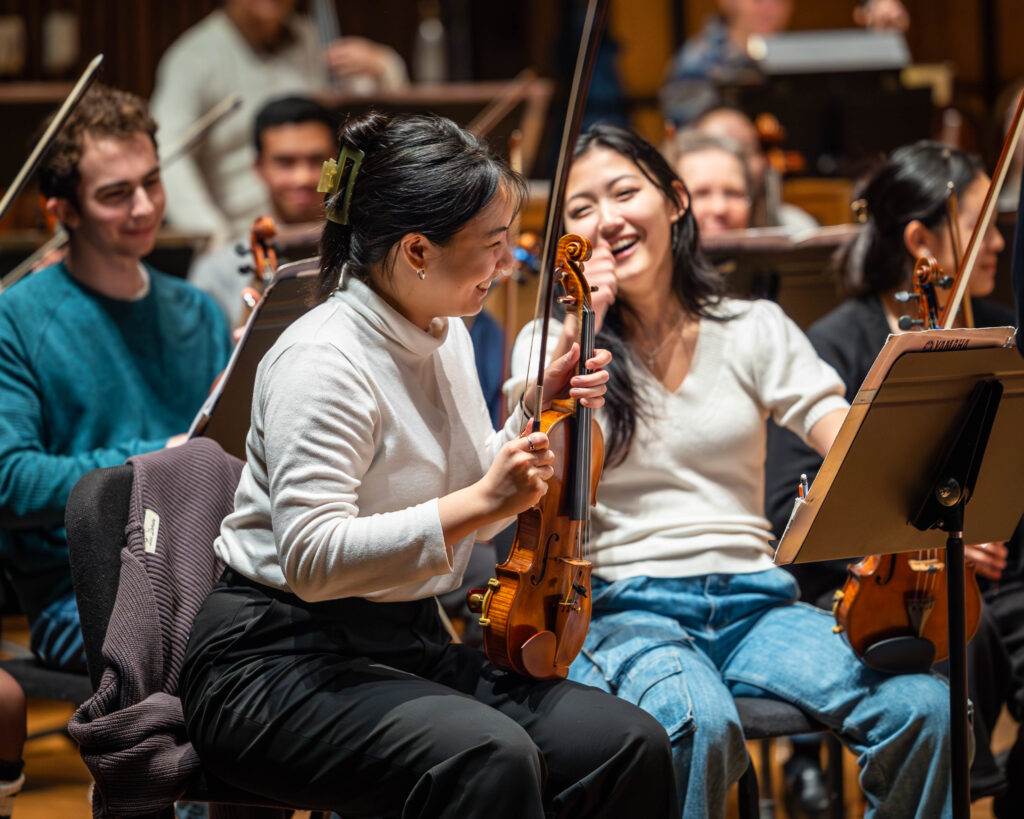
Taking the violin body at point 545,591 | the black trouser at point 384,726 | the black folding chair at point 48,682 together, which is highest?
the violin body at point 545,591

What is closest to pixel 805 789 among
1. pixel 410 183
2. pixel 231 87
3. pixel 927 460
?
pixel 927 460

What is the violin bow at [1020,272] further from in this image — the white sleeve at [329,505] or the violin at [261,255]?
the violin at [261,255]

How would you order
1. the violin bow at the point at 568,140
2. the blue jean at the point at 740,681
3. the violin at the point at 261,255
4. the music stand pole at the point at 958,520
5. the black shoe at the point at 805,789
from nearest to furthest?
1. the violin bow at the point at 568,140
2. the music stand pole at the point at 958,520
3. the blue jean at the point at 740,681
4. the violin at the point at 261,255
5. the black shoe at the point at 805,789

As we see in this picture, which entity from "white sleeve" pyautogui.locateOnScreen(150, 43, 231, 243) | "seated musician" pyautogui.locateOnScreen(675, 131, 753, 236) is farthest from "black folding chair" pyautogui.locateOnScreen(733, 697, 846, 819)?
"white sleeve" pyautogui.locateOnScreen(150, 43, 231, 243)

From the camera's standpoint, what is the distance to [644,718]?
1310 millimetres

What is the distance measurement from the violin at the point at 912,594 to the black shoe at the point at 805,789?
725 millimetres

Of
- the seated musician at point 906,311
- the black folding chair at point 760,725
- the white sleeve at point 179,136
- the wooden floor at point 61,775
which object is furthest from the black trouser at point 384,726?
the white sleeve at point 179,136

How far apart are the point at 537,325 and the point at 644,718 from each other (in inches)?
19.2

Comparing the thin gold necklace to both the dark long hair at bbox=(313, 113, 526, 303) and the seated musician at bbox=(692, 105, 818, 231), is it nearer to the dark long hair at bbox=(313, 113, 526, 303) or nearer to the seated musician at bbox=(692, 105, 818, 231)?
the dark long hair at bbox=(313, 113, 526, 303)

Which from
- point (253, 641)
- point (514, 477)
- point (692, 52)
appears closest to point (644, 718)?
point (514, 477)

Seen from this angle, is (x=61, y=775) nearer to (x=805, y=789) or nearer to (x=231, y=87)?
(x=805, y=789)

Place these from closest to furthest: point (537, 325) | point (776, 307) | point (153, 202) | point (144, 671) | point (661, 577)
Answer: point (144, 671) → point (537, 325) → point (661, 577) → point (776, 307) → point (153, 202)

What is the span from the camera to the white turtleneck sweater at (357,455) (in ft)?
4.04

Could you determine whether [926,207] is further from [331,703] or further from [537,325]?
[331,703]
